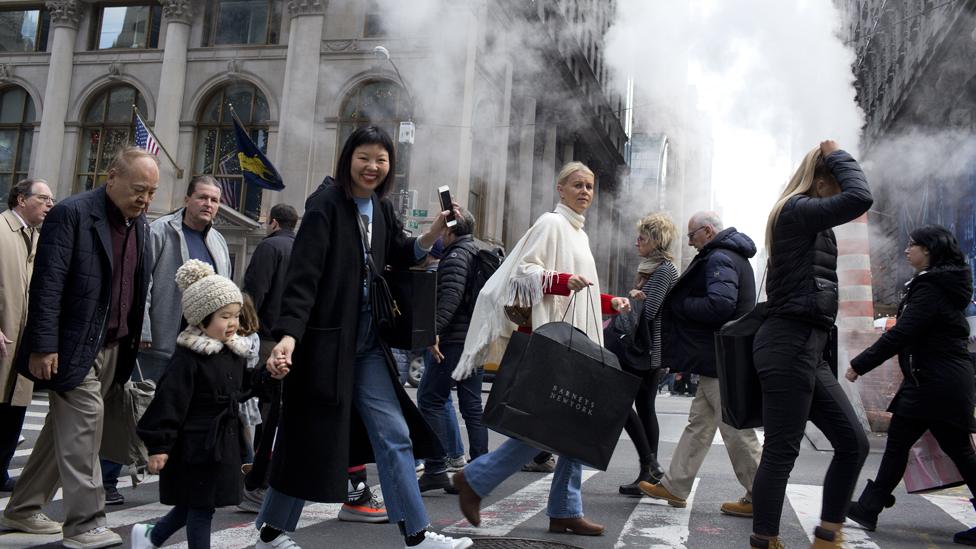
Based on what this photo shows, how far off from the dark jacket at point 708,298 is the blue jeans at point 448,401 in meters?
1.42

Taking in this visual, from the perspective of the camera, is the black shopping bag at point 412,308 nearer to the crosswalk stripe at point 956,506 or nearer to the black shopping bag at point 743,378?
the black shopping bag at point 743,378

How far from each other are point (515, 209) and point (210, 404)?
25.5 meters

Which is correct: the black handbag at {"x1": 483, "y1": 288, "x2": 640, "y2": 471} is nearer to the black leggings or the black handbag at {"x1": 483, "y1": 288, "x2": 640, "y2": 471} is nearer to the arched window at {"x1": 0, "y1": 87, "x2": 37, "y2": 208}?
the black leggings

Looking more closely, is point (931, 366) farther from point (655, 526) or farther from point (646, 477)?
point (646, 477)

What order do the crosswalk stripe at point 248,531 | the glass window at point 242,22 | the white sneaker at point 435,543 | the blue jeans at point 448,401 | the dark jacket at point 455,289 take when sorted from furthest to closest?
the glass window at point 242,22 → the dark jacket at point 455,289 → the blue jeans at point 448,401 → the crosswalk stripe at point 248,531 → the white sneaker at point 435,543

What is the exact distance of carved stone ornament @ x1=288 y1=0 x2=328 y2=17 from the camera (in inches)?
958

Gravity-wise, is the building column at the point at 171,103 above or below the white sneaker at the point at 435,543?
above

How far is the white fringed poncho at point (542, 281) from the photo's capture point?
4.35m

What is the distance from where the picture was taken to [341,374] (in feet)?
10.8

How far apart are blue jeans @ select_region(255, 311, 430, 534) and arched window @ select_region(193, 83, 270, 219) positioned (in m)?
21.8

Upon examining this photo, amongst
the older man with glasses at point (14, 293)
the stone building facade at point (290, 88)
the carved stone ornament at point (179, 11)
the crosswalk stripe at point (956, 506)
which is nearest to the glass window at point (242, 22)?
the stone building facade at point (290, 88)

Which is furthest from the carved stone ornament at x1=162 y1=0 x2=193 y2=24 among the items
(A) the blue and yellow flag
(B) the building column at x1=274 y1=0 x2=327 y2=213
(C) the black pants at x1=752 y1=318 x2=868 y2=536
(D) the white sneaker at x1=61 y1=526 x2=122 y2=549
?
(C) the black pants at x1=752 y1=318 x2=868 y2=536

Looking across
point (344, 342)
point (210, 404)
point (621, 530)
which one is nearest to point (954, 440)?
point (621, 530)

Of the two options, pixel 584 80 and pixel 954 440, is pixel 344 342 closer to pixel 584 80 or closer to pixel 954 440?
pixel 954 440
